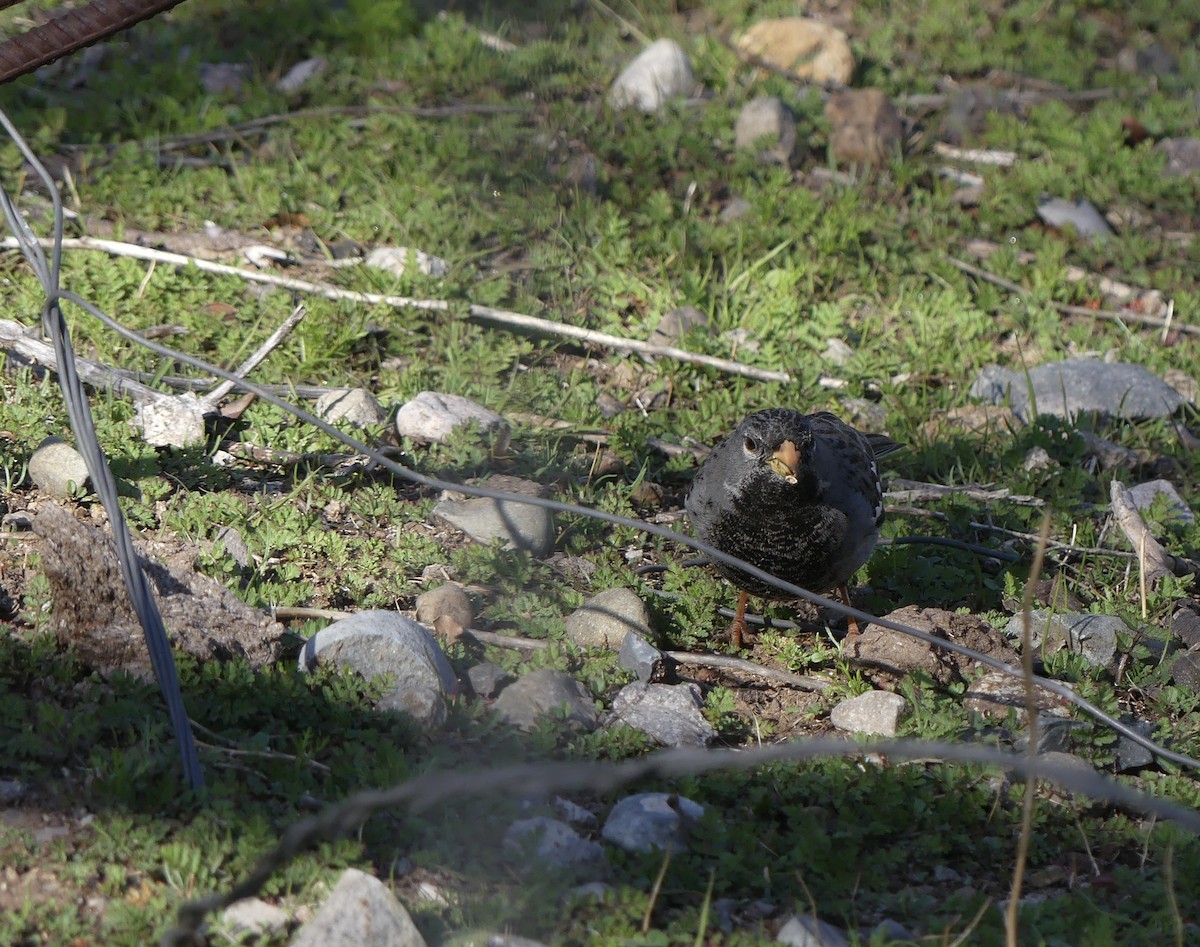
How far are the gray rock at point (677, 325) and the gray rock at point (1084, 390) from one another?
1355 mm

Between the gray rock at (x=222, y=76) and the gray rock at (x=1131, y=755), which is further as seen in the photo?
the gray rock at (x=222, y=76)

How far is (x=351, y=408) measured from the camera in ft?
16.1

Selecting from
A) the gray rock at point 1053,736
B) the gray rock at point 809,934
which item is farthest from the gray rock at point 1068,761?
the gray rock at point 809,934

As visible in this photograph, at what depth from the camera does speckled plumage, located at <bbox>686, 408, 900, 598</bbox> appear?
409cm

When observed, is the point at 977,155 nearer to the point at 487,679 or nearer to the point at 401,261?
the point at 401,261

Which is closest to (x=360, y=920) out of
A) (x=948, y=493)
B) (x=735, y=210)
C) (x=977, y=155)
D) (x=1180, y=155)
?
(x=948, y=493)

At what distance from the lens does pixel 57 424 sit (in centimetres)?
449

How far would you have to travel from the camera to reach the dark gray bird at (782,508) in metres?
4.09

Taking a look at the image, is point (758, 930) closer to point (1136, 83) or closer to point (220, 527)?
point (220, 527)

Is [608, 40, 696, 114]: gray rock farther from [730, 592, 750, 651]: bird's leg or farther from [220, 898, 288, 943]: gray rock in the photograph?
[220, 898, 288, 943]: gray rock

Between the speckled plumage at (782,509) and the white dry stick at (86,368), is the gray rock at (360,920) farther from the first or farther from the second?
the white dry stick at (86,368)

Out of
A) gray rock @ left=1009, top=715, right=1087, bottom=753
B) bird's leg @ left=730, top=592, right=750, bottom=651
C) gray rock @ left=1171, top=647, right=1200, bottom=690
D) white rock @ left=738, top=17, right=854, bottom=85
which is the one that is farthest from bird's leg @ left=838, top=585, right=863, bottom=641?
white rock @ left=738, top=17, right=854, bottom=85

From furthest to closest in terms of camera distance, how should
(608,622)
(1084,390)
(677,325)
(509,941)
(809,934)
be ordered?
1. (677,325)
2. (1084,390)
3. (608,622)
4. (809,934)
5. (509,941)

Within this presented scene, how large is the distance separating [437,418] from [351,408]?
1.11 ft
